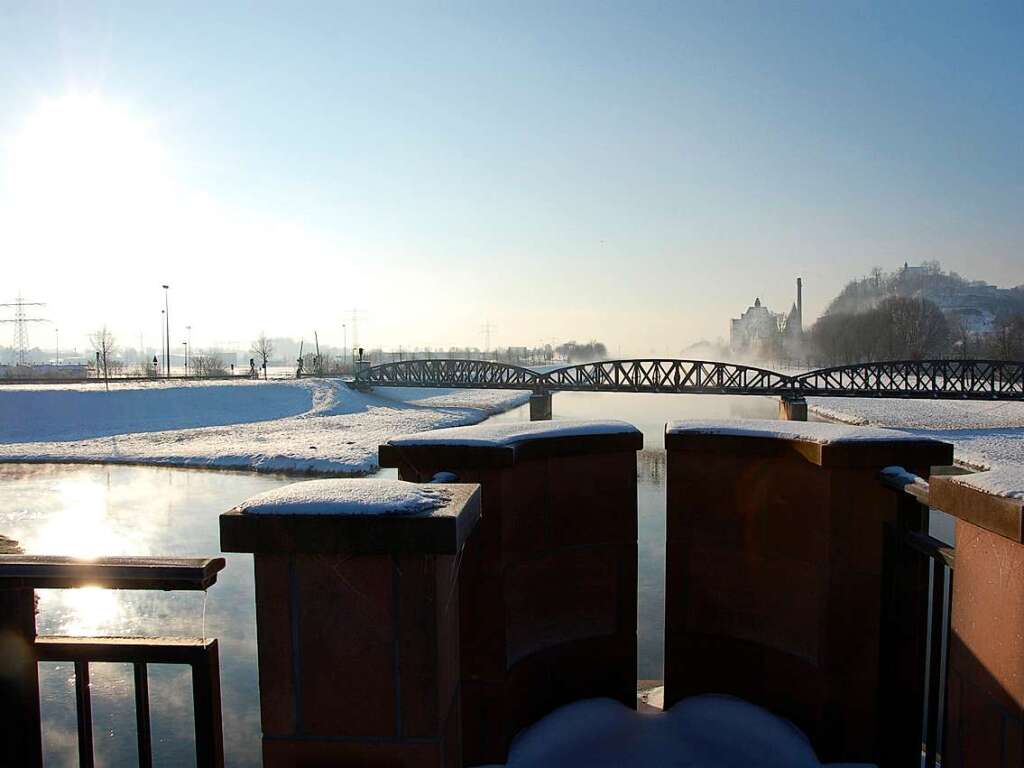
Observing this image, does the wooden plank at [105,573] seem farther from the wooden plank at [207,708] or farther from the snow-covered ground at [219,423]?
the snow-covered ground at [219,423]

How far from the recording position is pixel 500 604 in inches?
191

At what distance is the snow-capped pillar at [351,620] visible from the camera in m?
2.68

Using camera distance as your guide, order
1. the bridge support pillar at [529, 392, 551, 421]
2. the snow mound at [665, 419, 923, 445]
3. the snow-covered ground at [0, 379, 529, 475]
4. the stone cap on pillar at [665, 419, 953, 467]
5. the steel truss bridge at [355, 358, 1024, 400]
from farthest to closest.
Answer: the bridge support pillar at [529, 392, 551, 421]
the steel truss bridge at [355, 358, 1024, 400]
the snow-covered ground at [0, 379, 529, 475]
the snow mound at [665, 419, 923, 445]
the stone cap on pillar at [665, 419, 953, 467]

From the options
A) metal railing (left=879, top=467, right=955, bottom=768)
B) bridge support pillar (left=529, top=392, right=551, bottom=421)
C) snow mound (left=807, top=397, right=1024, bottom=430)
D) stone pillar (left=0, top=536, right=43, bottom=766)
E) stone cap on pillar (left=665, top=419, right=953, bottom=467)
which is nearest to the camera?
stone pillar (left=0, top=536, right=43, bottom=766)

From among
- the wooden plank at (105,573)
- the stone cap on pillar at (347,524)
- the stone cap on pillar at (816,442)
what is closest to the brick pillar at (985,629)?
the stone cap on pillar at (816,442)

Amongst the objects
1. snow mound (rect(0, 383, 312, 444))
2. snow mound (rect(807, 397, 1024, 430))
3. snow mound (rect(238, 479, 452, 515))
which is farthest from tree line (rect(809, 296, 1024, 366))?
snow mound (rect(238, 479, 452, 515))

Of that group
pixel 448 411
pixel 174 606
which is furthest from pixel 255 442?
pixel 174 606

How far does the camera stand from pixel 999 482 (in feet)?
9.26

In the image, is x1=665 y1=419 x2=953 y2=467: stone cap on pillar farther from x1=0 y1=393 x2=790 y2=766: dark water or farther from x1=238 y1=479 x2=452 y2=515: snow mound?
x1=0 y1=393 x2=790 y2=766: dark water

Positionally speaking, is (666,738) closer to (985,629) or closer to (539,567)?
(539,567)

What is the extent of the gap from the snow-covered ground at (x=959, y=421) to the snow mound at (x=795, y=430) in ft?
75.4

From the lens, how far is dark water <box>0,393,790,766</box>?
8.86 meters

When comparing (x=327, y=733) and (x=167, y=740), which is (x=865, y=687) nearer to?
(x=327, y=733)

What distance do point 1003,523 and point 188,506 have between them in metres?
22.9
